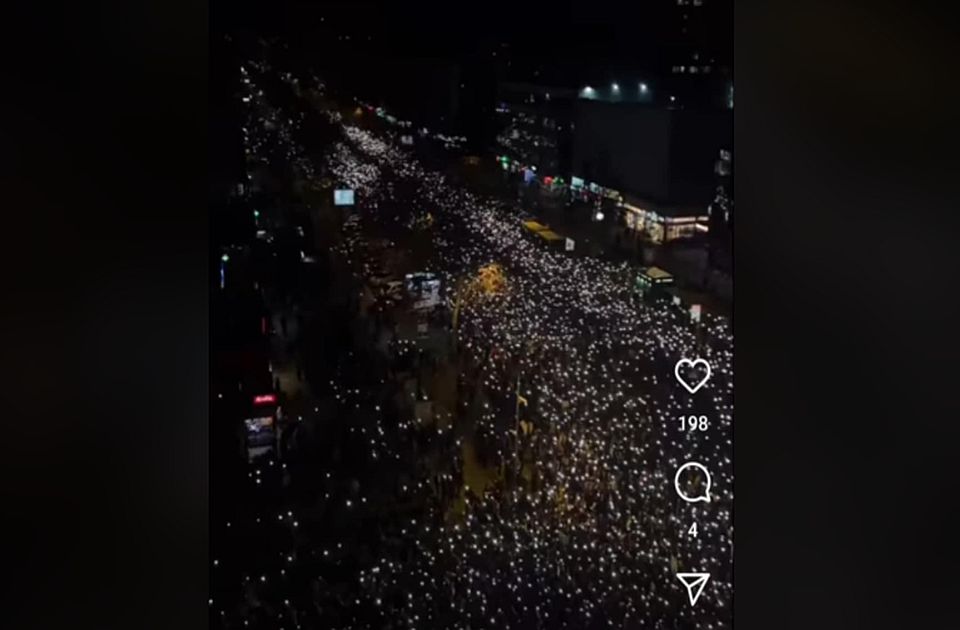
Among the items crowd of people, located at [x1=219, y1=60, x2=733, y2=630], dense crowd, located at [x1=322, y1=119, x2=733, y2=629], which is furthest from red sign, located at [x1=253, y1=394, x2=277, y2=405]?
dense crowd, located at [x1=322, y1=119, x2=733, y2=629]

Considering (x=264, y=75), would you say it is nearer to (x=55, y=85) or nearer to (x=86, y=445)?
(x=55, y=85)

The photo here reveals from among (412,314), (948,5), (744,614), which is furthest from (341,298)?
(948,5)

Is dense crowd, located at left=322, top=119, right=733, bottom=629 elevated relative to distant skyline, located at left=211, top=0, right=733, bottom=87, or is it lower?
lower

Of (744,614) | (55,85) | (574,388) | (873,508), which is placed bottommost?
(744,614)

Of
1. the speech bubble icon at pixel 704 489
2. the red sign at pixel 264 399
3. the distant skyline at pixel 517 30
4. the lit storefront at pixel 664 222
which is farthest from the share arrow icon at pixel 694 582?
the distant skyline at pixel 517 30

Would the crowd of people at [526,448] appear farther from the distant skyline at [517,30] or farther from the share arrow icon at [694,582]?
the distant skyline at [517,30]

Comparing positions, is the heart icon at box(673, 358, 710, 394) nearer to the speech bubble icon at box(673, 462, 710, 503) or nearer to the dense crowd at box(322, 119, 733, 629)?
the dense crowd at box(322, 119, 733, 629)

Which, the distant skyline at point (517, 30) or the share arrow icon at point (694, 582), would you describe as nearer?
the distant skyline at point (517, 30)

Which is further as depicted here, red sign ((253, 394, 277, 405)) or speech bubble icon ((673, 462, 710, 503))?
speech bubble icon ((673, 462, 710, 503))
